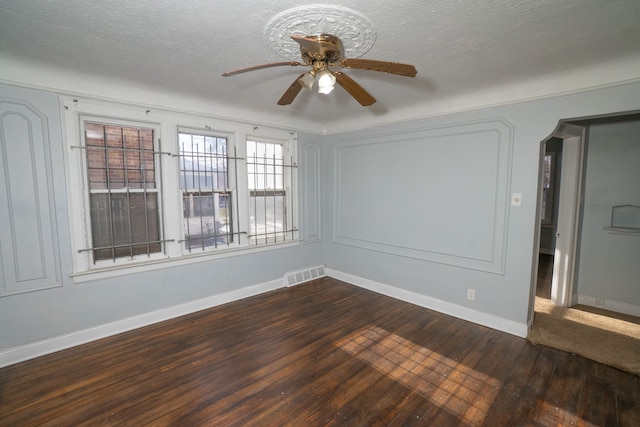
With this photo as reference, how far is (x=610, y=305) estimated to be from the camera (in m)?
3.50

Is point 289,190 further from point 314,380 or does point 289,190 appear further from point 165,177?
point 314,380

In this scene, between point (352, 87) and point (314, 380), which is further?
point (314, 380)

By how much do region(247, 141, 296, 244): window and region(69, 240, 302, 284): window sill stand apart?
0.22 m

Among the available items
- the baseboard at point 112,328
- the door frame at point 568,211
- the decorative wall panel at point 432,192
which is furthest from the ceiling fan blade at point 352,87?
the baseboard at point 112,328

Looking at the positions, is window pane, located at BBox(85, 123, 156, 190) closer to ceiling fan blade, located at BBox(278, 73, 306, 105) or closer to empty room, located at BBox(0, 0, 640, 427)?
empty room, located at BBox(0, 0, 640, 427)

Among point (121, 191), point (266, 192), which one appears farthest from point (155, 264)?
point (266, 192)

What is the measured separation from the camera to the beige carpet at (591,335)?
254 cm

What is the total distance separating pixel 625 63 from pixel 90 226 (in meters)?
4.80

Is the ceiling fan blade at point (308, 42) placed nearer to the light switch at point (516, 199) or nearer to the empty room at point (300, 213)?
the empty room at point (300, 213)

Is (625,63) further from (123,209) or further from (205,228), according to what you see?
(123,209)

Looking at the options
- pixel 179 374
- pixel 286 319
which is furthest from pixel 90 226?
pixel 286 319

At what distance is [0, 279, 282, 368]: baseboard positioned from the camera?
8.19 ft

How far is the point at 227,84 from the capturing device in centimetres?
283

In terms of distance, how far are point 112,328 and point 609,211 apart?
18.7ft
